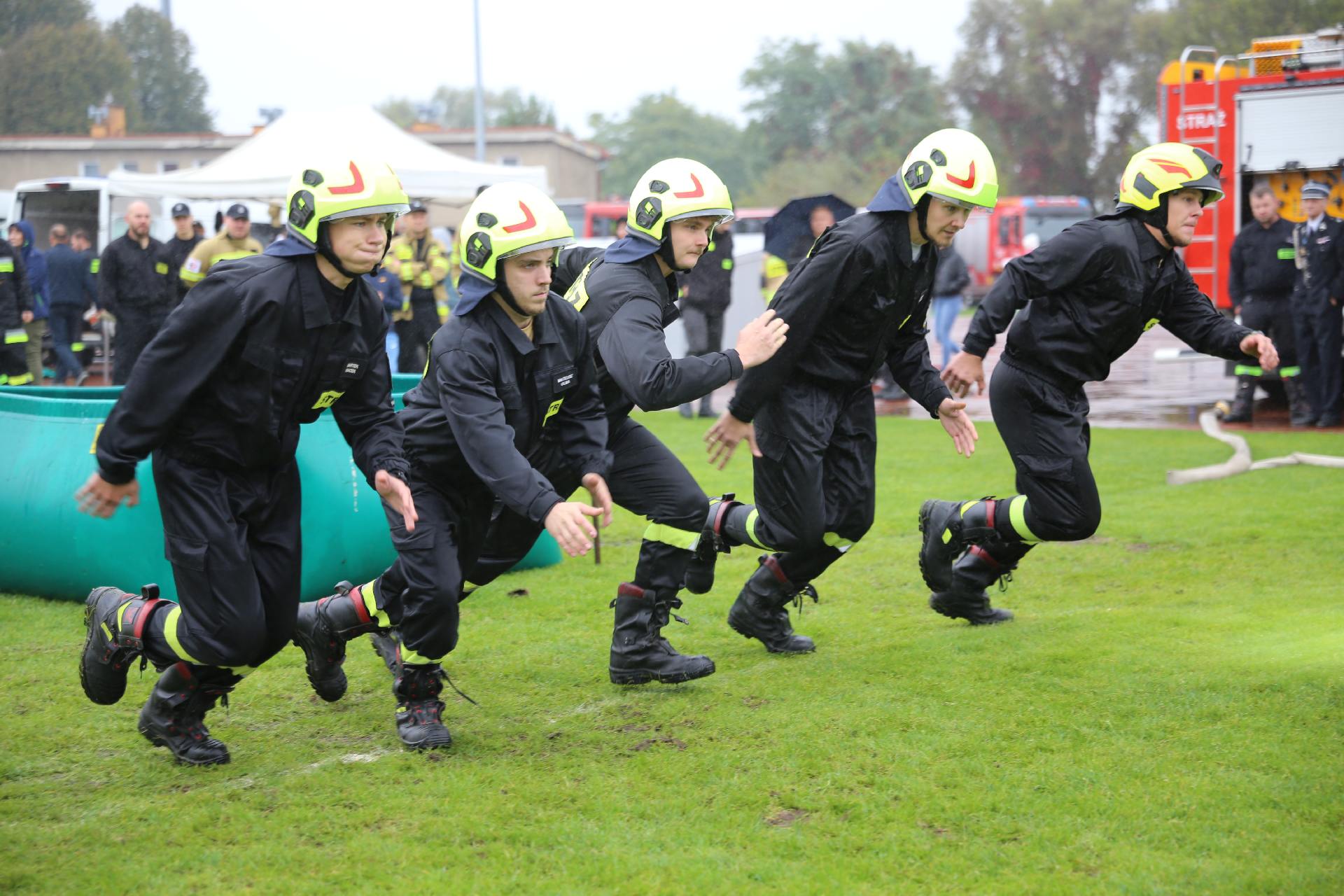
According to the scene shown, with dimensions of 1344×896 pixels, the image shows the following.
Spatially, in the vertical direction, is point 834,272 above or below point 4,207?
below

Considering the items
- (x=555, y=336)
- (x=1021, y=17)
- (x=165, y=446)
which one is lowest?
(x=165, y=446)

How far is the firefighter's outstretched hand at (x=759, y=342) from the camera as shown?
492 centimetres

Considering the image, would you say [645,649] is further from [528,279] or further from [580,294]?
[528,279]

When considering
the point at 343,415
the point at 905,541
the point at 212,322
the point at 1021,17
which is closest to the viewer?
the point at 212,322

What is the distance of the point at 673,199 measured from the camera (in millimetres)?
5414

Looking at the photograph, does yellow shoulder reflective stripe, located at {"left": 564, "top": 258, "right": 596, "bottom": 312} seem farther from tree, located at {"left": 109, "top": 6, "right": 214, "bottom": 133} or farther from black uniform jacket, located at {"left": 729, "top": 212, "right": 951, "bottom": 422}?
tree, located at {"left": 109, "top": 6, "right": 214, "bottom": 133}

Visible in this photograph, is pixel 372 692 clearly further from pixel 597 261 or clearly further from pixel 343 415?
pixel 597 261

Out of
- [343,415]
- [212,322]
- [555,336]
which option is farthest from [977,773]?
[212,322]

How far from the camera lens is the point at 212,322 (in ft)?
14.3

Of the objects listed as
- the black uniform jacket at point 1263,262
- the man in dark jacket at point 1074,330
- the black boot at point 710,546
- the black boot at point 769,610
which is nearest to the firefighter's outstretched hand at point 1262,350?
the man in dark jacket at point 1074,330

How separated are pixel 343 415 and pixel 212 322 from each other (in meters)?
0.66

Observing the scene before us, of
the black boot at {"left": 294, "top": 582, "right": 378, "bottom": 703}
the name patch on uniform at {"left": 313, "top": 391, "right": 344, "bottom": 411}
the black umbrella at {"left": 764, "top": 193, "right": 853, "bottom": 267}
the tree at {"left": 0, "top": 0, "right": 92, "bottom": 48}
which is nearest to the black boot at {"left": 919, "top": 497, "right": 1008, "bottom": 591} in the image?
the black boot at {"left": 294, "top": 582, "right": 378, "bottom": 703}

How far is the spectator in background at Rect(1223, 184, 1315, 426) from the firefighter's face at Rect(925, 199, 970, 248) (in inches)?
338

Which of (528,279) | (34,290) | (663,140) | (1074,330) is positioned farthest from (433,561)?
(663,140)
